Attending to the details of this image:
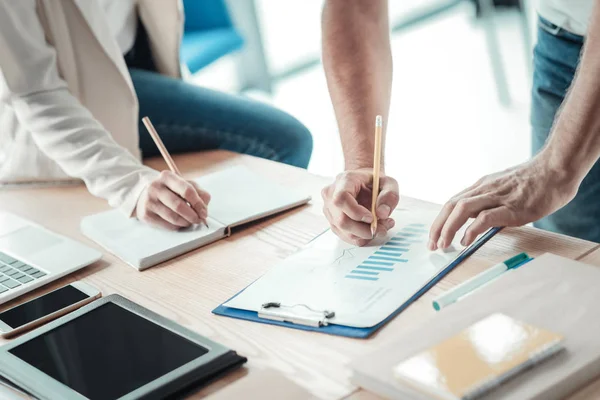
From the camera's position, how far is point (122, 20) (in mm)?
1762

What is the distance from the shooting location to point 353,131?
1393mm

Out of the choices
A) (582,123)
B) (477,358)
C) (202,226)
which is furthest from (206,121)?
(477,358)

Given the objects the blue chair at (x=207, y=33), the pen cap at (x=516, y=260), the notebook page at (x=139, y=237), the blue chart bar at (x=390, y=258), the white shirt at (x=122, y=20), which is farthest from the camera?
the blue chair at (x=207, y=33)

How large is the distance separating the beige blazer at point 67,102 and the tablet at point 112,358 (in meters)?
0.40

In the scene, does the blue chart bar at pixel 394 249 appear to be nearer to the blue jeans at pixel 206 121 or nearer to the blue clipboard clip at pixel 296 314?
the blue clipboard clip at pixel 296 314

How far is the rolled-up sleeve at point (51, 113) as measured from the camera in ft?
4.68

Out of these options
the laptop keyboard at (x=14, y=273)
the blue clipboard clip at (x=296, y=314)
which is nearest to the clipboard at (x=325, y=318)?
the blue clipboard clip at (x=296, y=314)

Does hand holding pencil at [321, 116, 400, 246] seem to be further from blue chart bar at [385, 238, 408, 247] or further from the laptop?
the laptop

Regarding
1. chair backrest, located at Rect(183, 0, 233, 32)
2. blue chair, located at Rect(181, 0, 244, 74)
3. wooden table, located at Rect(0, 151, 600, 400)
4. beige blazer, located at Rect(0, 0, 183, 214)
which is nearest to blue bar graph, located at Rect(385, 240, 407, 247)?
wooden table, located at Rect(0, 151, 600, 400)

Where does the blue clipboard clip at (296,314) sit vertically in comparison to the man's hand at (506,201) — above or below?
below

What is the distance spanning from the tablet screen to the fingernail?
0.36m

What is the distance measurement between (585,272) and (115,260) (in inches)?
27.0

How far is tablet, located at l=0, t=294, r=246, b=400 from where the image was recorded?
0.84 meters

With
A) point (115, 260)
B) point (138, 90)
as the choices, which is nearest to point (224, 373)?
point (115, 260)
